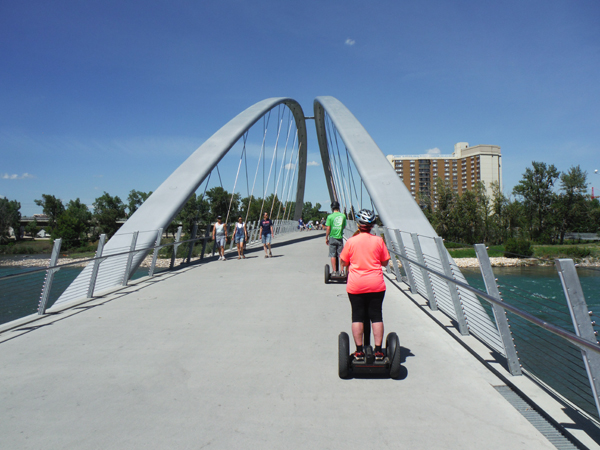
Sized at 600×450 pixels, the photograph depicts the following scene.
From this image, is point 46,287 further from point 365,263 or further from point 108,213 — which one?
point 108,213

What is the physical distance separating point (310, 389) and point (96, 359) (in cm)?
215

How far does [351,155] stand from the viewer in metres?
15.3

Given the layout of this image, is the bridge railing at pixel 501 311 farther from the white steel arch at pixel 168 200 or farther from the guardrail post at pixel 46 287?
the white steel arch at pixel 168 200

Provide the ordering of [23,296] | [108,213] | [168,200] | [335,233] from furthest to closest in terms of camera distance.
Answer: [108,213] → [23,296] → [168,200] → [335,233]

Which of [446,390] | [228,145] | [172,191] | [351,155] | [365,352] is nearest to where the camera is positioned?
[446,390]

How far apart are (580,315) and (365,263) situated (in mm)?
1437

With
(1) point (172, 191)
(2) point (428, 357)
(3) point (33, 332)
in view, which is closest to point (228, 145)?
(1) point (172, 191)

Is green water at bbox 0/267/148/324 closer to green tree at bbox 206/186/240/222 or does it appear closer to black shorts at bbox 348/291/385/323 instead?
black shorts at bbox 348/291/385/323

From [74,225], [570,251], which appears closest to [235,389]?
[570,251]

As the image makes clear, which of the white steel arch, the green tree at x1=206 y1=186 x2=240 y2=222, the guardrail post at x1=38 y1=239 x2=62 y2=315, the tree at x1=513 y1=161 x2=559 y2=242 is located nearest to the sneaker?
the guardrail post at x1=38 y1=239 x2=62 y2=315

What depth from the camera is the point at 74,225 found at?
233 ft

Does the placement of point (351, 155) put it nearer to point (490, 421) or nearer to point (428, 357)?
point (428, 357)

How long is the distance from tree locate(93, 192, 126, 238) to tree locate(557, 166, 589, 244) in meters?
68.8

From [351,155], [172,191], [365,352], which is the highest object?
[351,155]
